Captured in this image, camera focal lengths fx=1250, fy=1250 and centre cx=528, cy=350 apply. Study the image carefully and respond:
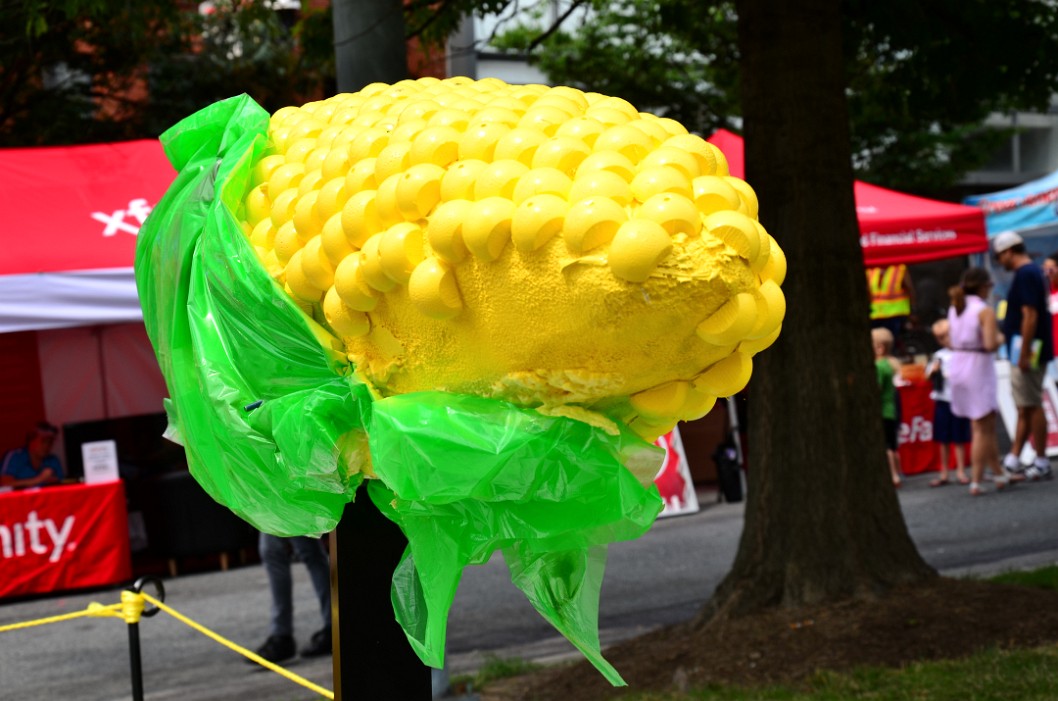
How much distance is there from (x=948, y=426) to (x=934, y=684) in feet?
26.7

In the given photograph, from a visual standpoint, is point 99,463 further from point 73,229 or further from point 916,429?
point 916,429

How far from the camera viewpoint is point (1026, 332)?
1072 centimetres

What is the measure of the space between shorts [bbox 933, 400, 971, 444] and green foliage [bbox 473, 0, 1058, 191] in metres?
2.82

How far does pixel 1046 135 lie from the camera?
2720 centimetres

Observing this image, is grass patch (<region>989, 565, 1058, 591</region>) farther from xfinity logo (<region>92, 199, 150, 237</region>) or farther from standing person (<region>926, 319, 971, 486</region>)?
xfinity logo (<region>92, 199, 150, 237</region>)

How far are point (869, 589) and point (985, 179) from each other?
74.1ft

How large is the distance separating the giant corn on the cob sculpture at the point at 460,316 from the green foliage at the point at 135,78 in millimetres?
11049

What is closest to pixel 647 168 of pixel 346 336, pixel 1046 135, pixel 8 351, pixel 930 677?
pixel 346 336

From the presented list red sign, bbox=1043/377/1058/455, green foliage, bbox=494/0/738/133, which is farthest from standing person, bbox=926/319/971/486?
green foliage, bbox=494/0/738/133

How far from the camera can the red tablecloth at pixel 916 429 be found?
1343 cm

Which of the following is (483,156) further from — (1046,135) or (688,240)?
(1046,135)

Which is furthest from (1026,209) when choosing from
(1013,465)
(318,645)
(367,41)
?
(367,41)

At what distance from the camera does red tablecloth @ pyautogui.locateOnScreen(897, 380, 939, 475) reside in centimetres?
1343

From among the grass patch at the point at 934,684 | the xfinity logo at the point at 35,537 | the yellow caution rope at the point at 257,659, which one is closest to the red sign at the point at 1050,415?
the grass patch at the point at 934,684
